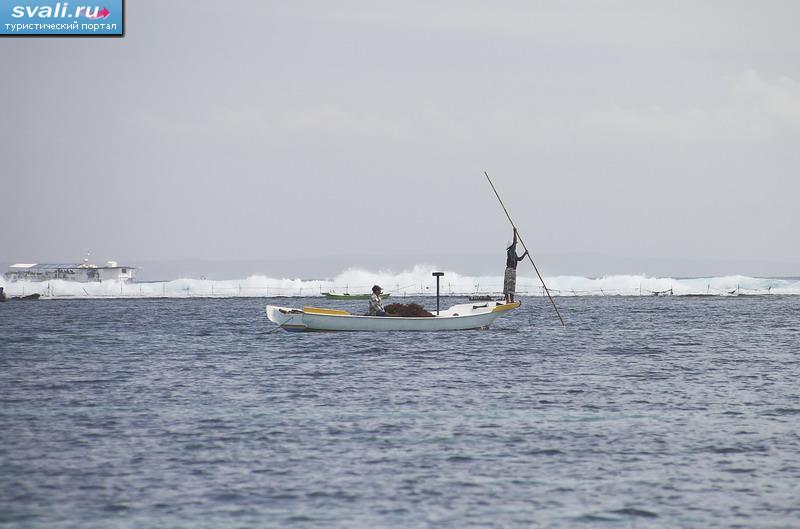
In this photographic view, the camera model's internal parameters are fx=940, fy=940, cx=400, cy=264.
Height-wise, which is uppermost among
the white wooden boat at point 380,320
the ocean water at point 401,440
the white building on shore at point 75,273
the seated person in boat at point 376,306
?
the white building on shore at point 75,273

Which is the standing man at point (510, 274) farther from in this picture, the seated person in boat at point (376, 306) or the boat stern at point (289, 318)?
the boat stern at point (289, 318)

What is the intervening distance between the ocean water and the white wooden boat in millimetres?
7297

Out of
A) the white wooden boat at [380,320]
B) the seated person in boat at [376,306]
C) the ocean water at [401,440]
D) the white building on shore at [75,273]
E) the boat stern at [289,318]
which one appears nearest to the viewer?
the ocean water at [401,440]

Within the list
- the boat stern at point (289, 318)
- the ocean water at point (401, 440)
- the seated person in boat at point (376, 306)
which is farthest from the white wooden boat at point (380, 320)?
the ocean water at point (401, 440)

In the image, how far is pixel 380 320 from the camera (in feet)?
157

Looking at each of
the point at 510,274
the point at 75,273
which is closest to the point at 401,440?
the point at 510,274

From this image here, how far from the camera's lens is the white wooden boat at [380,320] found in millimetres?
48531

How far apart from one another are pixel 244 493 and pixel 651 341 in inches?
1513

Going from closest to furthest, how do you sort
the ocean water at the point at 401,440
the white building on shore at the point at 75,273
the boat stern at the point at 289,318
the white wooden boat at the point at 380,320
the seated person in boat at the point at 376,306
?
1. the ocean water at the point at 401,440
2. the seated person in boat at the point at 376,306
3. the white wooden boat at the point at 380,320
4. the boat stern at the point at 289,318
5. the white building on shore at the point at 75,273

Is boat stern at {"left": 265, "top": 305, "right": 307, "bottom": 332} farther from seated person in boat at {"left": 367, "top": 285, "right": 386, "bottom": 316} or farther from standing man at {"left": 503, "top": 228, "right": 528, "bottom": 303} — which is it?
standing man at {"left": 503, "top": 228, "right": 528, "bottom": 303}

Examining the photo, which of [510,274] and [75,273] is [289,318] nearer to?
[510,274]

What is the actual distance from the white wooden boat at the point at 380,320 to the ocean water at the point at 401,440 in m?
7.30

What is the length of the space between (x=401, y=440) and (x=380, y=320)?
27.8 m

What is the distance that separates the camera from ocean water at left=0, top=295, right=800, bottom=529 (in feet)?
48.3
